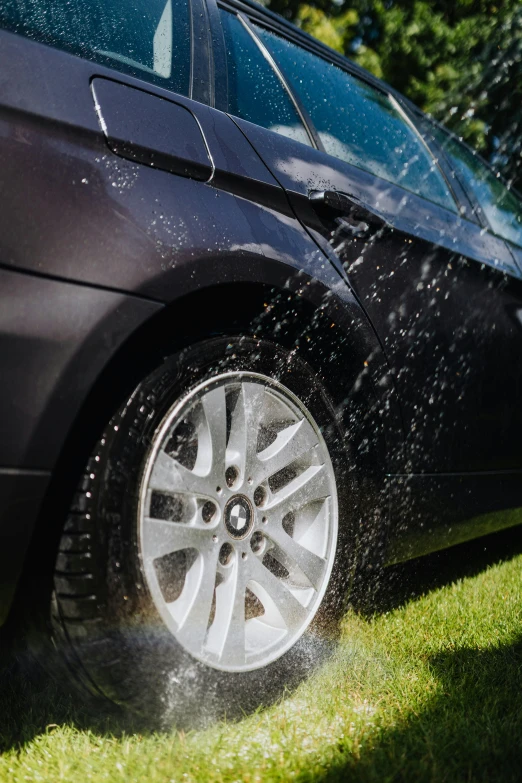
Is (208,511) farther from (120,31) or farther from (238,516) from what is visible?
(120,31)

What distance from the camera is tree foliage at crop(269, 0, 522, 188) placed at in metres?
9.24

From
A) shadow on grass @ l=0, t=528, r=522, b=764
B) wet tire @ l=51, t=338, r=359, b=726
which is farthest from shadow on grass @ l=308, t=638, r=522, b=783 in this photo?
wet tire @ l=51, t=338, r=359, b=726

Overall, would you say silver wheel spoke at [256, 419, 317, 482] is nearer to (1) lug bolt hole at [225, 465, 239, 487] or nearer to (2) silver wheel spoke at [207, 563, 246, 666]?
(1) lug bolt hole at [225, 465, 239, 487]

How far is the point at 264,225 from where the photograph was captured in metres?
1.80

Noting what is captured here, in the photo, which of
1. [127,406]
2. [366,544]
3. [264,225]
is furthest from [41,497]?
[366,544]

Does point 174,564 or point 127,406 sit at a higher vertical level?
point 127,406

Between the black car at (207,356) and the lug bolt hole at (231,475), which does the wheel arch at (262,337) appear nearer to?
the black car at (207,356)

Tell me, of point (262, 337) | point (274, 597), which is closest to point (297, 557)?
point (274, 597)

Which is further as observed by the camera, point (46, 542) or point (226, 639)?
point (226, 639)

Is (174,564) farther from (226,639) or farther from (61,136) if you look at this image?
(61,136)

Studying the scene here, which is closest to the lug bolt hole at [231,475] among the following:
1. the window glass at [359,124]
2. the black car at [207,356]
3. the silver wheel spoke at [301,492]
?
the black car at [207,356]

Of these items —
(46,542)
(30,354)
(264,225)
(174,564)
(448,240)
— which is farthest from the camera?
(448,240)

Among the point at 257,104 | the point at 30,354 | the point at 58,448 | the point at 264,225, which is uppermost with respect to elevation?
the point at 257,104

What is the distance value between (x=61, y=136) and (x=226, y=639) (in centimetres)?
112
